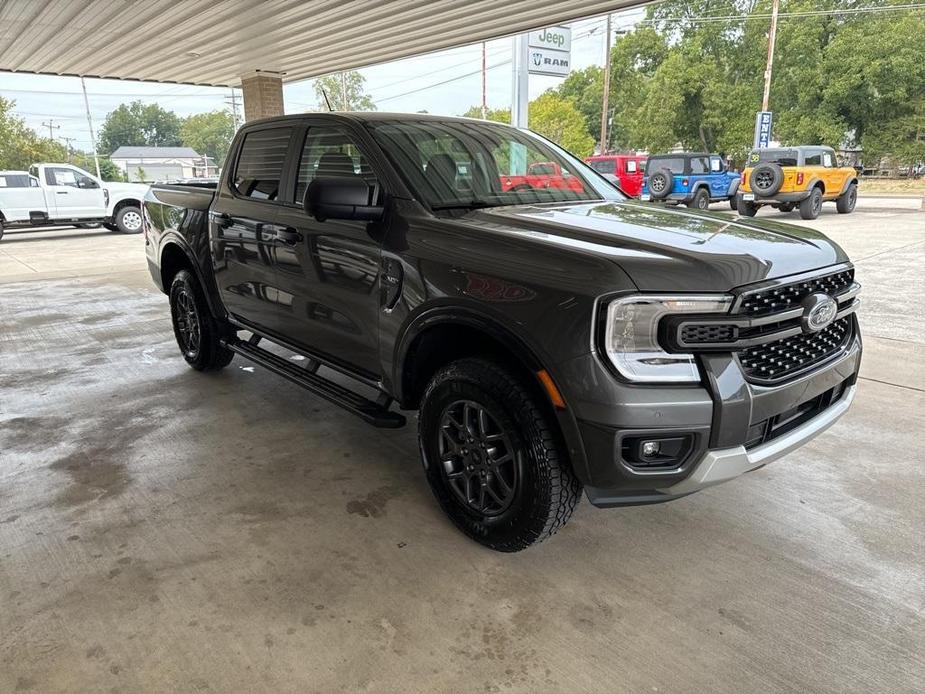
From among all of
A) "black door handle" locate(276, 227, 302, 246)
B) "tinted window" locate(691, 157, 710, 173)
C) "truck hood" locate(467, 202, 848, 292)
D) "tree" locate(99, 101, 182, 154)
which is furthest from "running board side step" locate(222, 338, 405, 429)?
"tree" locate(99, 101, 182, 154)

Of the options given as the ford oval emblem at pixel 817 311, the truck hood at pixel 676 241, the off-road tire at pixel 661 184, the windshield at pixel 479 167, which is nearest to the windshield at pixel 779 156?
the off-road tire at pixel 661 184

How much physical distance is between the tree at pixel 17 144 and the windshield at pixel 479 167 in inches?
1751

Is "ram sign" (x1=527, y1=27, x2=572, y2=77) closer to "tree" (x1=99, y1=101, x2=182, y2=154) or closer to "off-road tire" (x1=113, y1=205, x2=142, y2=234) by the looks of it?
"off-road tire" (x1=113, y1=205, x2=142, y2=234)

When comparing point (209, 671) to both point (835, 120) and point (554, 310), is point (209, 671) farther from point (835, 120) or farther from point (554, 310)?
point (835, 120)

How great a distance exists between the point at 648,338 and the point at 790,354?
64 centimetres

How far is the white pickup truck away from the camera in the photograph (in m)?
15.2

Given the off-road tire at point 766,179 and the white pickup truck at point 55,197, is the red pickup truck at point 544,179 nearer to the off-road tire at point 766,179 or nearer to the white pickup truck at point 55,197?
the off-road tire at point 766,179

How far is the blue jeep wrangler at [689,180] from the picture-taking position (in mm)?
17656

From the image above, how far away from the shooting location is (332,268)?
3.20 metres

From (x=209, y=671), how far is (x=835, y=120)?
42350mm

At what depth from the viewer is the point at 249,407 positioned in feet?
14.0

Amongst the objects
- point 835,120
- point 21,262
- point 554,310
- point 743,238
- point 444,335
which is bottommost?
point 21,262

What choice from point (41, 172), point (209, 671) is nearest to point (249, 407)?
point (209, 671)

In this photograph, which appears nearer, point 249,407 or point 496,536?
point 496,536
